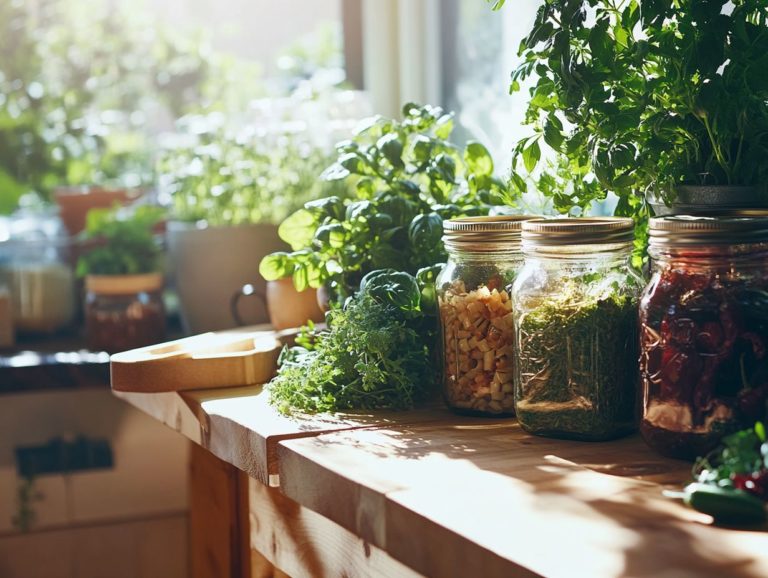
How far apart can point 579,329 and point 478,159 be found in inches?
16.4

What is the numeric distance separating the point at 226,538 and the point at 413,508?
77 cm

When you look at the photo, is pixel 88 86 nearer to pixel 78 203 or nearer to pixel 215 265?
pixel 78 203

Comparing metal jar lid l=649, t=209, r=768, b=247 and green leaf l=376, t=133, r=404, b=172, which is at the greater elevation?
green leaf l=376, t=133, r=404, b=172

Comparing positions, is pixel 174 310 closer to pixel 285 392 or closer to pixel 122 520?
pixel 122 520

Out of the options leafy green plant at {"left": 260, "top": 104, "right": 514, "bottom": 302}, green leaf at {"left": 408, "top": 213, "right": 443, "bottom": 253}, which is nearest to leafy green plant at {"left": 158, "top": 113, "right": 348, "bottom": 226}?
leafy green plant at {"left": 260, "top": 104, "right": 514, "bottom": 302}

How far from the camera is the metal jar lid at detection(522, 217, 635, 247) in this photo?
0.97 meters

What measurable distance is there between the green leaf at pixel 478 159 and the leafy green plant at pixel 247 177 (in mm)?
482

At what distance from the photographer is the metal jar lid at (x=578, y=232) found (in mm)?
966

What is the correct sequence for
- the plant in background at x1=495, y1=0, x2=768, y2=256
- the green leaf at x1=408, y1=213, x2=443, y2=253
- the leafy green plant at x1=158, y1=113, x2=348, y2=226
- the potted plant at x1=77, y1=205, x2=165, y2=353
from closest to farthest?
1. the plant in background at x1=495, y1=0, x2=768, y2=256
2. the green leaf at x1=408, y1=213, x2=443, y2=253
3. the leafy green plant at x1=158, y1=113, x2=348, y2=226
4. the potted plant at x1=77, y1=205, x2=165, y2=353

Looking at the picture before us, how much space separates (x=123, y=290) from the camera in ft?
6.56

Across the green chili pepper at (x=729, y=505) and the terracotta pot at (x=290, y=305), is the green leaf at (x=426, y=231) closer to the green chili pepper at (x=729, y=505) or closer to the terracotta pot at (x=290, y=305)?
the terracotta pot at (x=290, y=305)

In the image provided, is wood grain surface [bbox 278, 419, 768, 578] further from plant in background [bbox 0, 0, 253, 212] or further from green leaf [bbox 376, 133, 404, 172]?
plant in background [bbox 0, 0, 253, 212]

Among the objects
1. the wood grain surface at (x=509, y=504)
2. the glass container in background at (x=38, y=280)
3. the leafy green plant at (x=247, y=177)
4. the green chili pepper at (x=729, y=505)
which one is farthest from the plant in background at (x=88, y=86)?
the green chili pepper at (x=729, y=505)

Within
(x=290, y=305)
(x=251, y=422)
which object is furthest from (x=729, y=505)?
(x=290, y=305)
